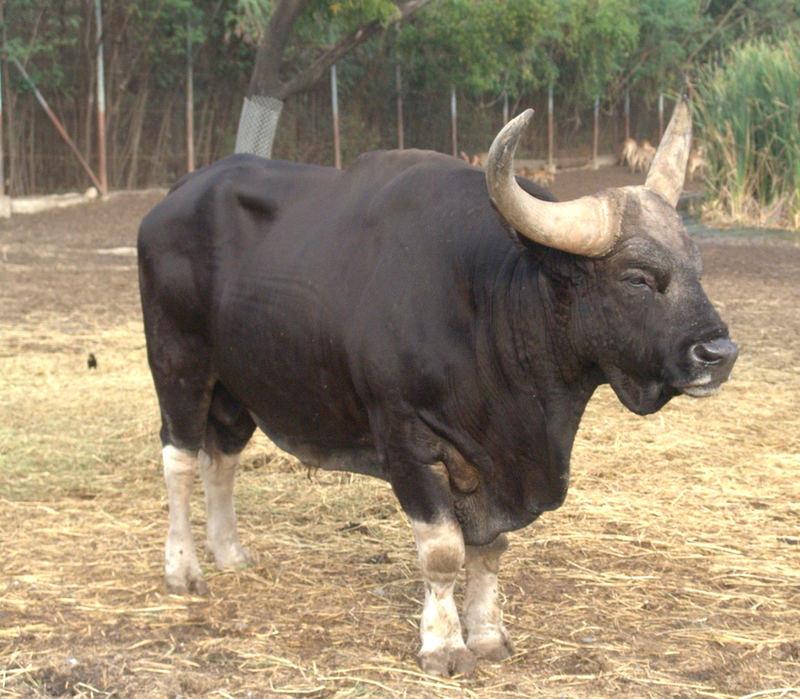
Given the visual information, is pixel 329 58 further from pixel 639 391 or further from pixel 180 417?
pixel 639 391

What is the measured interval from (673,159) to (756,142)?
13.4m

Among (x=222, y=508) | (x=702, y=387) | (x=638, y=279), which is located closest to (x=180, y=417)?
(x=222, y=508)

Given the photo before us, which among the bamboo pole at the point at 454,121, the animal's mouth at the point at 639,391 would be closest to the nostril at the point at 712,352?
the animal's mouth at the point at 639,391

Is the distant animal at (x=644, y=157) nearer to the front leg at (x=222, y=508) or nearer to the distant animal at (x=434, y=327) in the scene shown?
the front leg at (x=222, y=508)

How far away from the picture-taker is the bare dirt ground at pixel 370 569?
12.6 ft

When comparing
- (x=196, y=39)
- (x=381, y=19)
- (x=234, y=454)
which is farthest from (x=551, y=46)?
(x=234, y=454)

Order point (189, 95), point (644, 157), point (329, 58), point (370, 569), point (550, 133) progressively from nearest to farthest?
point (370, 569), point (329, 58), point (189, 95), point (550, 133), point (644, 157)

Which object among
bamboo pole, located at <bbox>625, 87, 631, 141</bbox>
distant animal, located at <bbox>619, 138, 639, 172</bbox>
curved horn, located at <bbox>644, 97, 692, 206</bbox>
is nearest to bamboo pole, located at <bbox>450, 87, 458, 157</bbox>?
distant animal, located at <bbox>619, 138, 639, 172</bbox>

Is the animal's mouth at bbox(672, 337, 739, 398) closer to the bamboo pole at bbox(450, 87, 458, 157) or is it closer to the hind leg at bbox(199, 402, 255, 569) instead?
the hind leg at bbox(199, 402, 255, 569)

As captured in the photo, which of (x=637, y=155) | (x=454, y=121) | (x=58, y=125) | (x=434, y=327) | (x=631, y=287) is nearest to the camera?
(x=631, y=287)

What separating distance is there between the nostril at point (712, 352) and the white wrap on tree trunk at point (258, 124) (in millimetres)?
13493

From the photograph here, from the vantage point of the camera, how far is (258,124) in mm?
16484

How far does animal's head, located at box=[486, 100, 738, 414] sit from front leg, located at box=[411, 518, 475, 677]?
742mm

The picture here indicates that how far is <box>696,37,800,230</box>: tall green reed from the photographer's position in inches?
625
